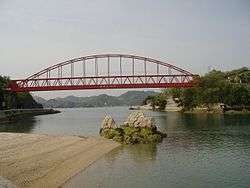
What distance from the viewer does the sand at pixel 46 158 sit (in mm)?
32219

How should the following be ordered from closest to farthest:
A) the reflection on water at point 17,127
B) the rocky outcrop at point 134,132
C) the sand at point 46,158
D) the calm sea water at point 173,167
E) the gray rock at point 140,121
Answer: the calm sea water at point 173,167, the sand at point 46,158, the rocky outcrop at point 134,132, the gray rock at point 140,121, the reflection on water at point 17,127

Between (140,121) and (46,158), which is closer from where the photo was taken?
(46,158)

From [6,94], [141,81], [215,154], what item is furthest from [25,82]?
[215,154]

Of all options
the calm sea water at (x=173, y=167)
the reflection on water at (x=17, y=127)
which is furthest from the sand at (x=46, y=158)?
the reflection on water at (x=17, y=127)

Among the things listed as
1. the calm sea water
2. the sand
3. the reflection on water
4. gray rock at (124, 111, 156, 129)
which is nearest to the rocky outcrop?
gray rock at (124, 111, 156, 129)

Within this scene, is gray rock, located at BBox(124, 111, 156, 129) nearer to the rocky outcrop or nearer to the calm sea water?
the rocky outcrop

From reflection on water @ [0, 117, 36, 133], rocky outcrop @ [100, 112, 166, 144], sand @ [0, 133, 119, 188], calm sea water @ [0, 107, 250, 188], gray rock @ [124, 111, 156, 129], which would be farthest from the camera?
reflection on water @ [0, 117, 36, 133]

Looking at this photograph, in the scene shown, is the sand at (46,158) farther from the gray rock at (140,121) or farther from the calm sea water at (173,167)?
the gray rock at (140,121)

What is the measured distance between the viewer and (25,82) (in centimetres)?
17088

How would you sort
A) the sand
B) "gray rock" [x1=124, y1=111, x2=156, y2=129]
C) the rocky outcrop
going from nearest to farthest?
the sand, the rocky outcrop, "gray rock" [x1=124, y1=111, x2=156, y2=129]

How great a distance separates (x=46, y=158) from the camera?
132 ft

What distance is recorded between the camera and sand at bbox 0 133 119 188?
106 ft

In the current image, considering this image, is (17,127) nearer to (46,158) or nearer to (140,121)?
(140,121)

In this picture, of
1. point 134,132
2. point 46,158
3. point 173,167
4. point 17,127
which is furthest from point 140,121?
point 17,127
